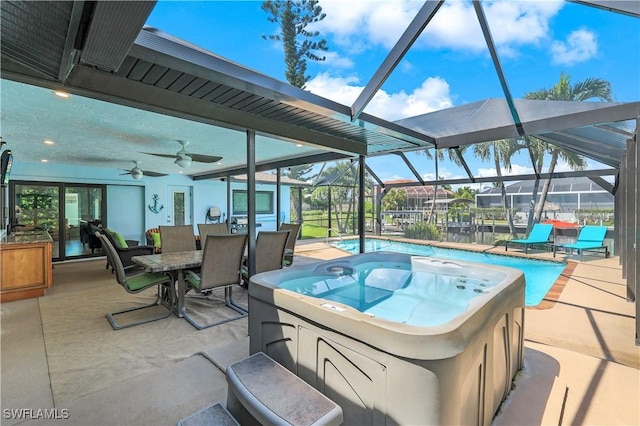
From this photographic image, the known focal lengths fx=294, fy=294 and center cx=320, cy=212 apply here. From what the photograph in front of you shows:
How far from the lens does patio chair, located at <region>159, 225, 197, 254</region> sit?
16.3 ft

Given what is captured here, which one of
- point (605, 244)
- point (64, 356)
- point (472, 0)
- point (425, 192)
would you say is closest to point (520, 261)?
point (605, 244)

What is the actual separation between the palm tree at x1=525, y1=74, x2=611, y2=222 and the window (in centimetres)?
919

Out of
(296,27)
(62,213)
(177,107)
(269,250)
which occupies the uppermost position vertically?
(296,27)

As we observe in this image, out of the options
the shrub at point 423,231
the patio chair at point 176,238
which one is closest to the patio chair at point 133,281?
the patio chair at point 176,238

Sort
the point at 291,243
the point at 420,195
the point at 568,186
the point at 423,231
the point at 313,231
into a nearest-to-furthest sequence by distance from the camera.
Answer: the point at 291,243 < the point at 568,186 < the point at 423,231 < the point at 420,195 < the point at 313,231

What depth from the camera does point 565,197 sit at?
9.61m

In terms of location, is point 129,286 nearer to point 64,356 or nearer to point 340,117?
point 64,356

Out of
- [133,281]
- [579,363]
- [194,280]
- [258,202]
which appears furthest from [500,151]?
[133,281]

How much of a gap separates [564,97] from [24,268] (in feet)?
37.4

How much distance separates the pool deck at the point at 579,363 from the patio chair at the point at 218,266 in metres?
3.09

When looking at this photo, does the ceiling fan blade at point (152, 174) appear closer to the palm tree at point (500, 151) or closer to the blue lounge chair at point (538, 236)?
the blue lounge chair at point (538, 236)

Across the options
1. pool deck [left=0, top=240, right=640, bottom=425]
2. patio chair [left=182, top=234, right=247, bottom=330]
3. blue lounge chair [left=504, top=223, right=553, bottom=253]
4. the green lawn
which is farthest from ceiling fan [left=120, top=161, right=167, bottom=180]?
blue lounge chair [left=504, top=223, right=553, bottom=253]

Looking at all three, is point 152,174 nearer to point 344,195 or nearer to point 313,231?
point 313,231

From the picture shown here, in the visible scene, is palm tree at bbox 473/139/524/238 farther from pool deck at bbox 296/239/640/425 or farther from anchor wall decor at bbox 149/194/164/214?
anchor wall decor at bbox 149/194/164/214
